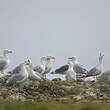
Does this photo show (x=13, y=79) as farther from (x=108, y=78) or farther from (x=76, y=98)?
(x=108, y=78)

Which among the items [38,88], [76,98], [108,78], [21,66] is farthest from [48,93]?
[108,78]

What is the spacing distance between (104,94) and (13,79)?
5152mm

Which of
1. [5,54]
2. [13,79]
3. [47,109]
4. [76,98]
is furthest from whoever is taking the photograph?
[5,54]

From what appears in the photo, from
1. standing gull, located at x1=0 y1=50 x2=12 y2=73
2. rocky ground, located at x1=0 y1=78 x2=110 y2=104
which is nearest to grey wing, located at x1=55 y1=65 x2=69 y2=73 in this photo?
standing gull, located at x1=0 y1=50 x2=12 y2=73

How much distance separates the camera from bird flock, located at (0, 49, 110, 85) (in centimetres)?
2088

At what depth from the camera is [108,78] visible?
23656 mm

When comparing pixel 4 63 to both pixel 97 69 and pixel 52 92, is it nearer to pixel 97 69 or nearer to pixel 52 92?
pixel 52 92

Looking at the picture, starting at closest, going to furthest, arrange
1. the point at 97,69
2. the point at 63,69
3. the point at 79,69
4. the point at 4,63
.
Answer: the point at 4,63 < the point at 97,69 < the point at 63,69 < the point at 79,69

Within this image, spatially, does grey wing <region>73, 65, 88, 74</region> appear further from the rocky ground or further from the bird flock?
the rocky ground

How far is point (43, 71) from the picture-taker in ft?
87.6

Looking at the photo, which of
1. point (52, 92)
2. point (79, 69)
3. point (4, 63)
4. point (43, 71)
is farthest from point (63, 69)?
point (52, 92)

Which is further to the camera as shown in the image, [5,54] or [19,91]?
[5,54]

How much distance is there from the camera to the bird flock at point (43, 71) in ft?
68.5

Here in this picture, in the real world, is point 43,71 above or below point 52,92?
above
